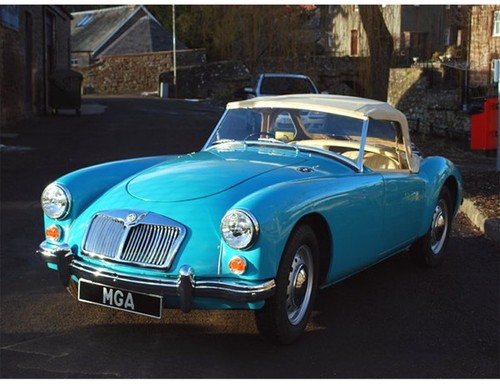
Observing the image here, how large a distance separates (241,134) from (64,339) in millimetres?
2266

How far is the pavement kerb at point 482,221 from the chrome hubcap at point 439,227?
95 centimetres

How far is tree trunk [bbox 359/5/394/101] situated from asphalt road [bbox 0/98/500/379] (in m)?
11.3

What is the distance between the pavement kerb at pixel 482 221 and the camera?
680 centimetres

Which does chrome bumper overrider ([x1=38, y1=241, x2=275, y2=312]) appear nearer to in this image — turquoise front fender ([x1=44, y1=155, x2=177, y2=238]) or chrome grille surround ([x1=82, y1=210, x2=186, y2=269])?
chrome grille surround ([x1=82, y1=210, x2=186, y2=269])

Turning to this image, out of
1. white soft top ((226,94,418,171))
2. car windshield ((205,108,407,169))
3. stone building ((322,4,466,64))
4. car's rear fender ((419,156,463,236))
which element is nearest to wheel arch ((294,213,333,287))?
car windshield ((205,108,407,169))

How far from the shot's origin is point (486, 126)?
13.3 m

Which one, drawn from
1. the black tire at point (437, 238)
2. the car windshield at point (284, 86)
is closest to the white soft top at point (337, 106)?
the black tire at point (437, 238)

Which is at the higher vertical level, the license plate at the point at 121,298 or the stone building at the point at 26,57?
the stone building at the point at 26,57

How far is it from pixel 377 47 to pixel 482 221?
10.8 meters

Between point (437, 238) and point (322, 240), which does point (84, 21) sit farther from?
point (322, 240)

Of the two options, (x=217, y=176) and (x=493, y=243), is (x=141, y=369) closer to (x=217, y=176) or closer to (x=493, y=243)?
(x=217, y=176)

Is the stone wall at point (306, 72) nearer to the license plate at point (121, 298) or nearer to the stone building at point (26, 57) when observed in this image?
the stone building at point (26, 57)

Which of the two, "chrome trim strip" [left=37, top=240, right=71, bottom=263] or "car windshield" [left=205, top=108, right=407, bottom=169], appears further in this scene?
"car windshield" [left=205, top=108, right=407, bottom=169]

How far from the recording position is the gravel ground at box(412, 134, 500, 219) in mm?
8125
